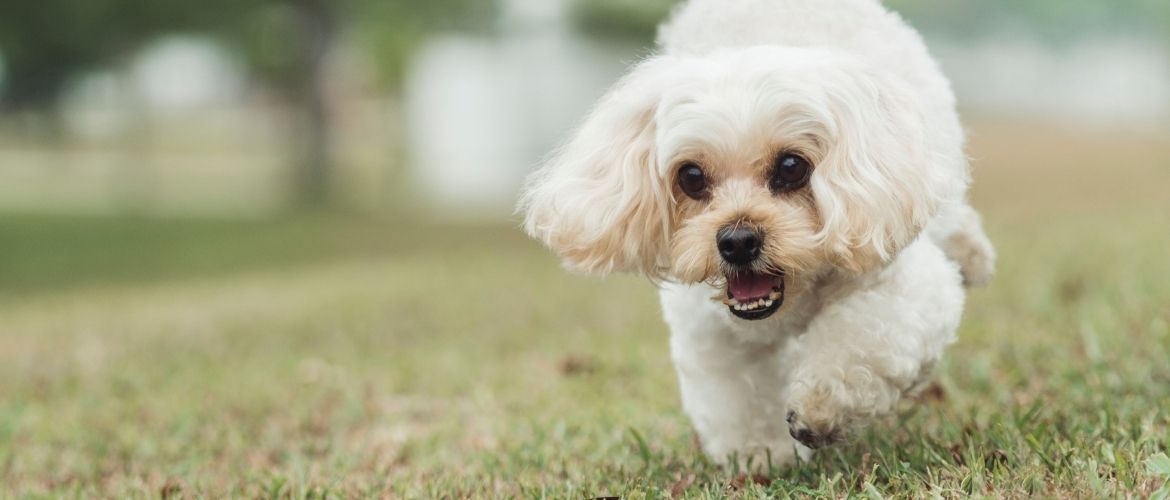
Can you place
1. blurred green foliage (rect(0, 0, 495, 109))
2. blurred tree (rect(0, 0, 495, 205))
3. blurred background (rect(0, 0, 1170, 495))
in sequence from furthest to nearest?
blurred tree (rect(0, 0, 495, 205))
blurred green foliage (rect(0, 0, 495, 109))
blurred background (rect(0, 0, 1170, 495))

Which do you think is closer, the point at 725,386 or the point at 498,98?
the point at 725,386

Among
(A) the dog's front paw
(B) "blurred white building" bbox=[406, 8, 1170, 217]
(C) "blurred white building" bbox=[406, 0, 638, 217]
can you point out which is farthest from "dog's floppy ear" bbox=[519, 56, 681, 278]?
(C) "blurred white building" bbox=[406, 0, 638, 217]

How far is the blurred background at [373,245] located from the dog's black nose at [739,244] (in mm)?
1285

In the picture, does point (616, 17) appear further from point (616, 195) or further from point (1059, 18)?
point (1059, 18)

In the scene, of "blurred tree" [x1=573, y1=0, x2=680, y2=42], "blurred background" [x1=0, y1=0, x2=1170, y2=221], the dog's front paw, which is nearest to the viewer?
the dog's front paw

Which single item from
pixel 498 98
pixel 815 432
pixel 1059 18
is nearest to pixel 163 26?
pixel 498 98

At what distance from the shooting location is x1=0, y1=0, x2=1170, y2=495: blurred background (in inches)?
200

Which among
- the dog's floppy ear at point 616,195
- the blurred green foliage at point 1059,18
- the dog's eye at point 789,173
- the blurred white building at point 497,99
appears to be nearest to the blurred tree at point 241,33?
the blurred white building at point 497,99

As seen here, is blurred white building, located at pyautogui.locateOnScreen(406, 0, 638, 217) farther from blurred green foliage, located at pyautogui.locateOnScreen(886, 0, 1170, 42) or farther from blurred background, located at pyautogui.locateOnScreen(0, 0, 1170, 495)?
blurred green foliage, located at pyautogui.locateOnScreen(886, 0, 1170, 42)

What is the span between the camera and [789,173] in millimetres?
3203

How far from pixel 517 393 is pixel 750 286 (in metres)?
2.40

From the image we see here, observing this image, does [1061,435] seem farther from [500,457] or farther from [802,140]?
[500,457]

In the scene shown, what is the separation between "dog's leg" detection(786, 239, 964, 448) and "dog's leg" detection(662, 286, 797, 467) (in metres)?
0.31

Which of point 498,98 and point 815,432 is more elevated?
point 815,432
